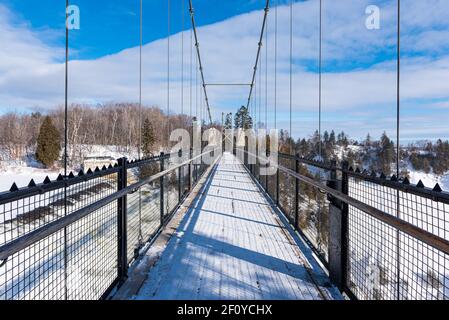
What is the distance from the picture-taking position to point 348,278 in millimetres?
1764

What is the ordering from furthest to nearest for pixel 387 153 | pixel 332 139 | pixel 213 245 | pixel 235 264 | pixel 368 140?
pixel 332 139 < pixel 368 140 < pixel 387 153 < pixel 213 245 < pixel 235 264

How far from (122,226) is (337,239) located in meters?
1.34

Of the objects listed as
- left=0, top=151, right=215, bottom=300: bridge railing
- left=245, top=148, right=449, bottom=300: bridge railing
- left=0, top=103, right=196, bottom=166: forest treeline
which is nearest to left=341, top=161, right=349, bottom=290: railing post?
left=245, top=148, right=449, bottom=300: bridge railing

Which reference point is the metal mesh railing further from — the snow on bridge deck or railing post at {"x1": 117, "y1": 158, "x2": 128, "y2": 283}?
railing post at {"x1": 117, "y1": 158, "x2": 128, "y2": 283}

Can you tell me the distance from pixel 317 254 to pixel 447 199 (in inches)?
59.6

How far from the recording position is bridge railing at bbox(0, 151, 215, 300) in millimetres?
1080

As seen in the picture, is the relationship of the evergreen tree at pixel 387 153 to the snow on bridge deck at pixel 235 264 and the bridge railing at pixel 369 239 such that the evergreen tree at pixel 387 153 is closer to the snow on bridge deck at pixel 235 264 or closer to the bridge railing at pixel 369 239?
the snow on bridge deck at pixel 235 264

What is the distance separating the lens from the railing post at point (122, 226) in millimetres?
1853

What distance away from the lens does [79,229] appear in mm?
1756

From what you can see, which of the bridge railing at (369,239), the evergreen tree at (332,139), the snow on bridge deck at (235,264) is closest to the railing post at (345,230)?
the bridge railing at (369,239)

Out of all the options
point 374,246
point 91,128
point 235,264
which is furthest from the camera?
point 91,128

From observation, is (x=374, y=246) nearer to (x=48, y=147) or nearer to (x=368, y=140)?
(x=368, y=140)

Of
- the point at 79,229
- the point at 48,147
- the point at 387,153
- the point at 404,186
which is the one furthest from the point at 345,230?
the point at 48,147

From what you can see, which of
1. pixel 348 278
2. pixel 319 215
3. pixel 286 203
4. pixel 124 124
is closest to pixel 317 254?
pixel 348 278
